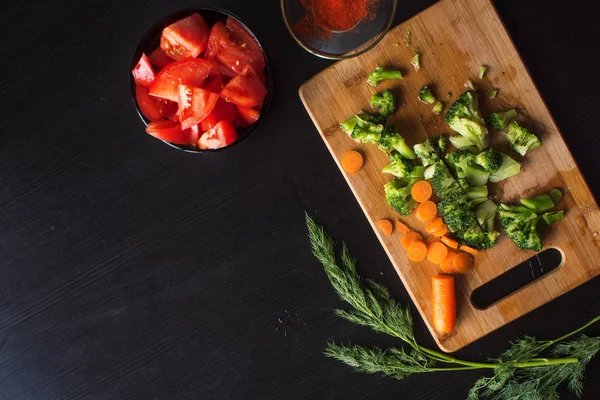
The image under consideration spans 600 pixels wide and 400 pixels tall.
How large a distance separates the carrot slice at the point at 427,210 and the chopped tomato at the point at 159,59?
1.27m

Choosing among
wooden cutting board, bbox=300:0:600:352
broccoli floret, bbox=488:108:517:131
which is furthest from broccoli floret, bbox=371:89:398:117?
broccoli floret, bbox=488:108:517:131

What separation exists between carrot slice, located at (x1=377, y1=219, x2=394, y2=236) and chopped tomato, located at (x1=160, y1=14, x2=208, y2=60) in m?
1.08

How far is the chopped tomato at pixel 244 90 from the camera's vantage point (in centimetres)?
239

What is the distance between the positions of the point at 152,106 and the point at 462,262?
5.01 ft

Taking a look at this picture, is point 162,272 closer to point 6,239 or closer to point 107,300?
point 107,300

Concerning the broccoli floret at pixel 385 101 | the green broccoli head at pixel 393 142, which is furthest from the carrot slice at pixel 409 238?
the broccoli floret at pixel 385 101

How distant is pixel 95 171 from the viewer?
2701 millimetres

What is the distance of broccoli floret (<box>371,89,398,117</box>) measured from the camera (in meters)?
2.53

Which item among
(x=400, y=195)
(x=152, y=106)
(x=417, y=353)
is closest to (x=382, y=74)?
(x=400, y=195)

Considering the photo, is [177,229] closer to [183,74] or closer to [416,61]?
[183,74]

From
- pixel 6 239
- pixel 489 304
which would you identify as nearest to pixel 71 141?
pixel 6 239

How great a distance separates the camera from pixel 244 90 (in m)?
2.41

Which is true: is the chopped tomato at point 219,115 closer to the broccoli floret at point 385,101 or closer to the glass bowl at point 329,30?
the glass bowl at point 329,30

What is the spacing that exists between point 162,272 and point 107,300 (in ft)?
0.98
